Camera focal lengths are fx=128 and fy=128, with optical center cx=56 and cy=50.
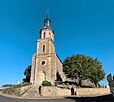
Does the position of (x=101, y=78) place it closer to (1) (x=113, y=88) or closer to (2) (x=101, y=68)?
(2) (x=101, y=68)

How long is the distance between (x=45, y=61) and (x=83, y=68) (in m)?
10.00

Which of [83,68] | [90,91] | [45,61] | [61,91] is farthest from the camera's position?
[45,61]

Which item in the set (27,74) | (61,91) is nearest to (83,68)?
(61,91)

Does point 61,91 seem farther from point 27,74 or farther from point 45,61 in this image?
point 27,74

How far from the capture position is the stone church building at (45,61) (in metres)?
30.7

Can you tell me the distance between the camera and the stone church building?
1208 inches

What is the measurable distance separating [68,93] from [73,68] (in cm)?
676

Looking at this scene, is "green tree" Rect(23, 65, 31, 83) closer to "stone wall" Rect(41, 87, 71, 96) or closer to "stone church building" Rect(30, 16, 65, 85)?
"stone church building" Rect(30, 16, 65, 85)

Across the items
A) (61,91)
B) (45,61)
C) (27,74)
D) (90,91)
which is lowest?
(90,91)

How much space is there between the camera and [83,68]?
27.5 meters

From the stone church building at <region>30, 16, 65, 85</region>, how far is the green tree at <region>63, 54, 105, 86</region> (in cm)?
354

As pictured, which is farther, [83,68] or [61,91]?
[83,68]

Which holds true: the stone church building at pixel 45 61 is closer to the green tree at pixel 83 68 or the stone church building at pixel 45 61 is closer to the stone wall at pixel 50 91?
the green tree at pixel 83 68

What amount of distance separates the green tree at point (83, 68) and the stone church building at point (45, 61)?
3.54m
